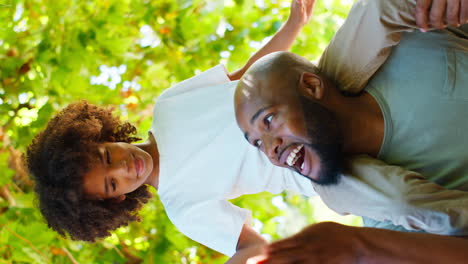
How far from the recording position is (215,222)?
161 centimetres

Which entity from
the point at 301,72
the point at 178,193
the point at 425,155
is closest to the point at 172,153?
the point at 178,193

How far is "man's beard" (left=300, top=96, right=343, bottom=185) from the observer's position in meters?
1.26

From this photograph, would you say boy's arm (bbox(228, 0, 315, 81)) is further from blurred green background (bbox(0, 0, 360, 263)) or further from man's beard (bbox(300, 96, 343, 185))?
man's beard (bbox(300, 96, 343, 185))

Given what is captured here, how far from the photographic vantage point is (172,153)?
1.75m

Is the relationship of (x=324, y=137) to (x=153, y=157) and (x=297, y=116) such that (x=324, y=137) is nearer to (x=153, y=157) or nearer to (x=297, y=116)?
(x=297, y=116)

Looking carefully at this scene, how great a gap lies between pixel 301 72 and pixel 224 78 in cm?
50

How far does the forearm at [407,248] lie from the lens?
84 centimetres

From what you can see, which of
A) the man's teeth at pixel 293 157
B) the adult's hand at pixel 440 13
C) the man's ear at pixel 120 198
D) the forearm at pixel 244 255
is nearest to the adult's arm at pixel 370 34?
the adult's hand at pixel 440 13

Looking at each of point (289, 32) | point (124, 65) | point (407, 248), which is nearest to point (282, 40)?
point (289, 32)

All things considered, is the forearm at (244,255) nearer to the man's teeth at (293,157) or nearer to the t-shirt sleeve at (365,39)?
the man's teeth at (293,157)

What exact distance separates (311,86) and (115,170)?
0.77m

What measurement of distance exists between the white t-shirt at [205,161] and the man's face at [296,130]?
0.39 metres

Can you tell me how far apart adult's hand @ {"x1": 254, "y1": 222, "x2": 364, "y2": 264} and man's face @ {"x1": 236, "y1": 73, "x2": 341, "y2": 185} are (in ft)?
1.49

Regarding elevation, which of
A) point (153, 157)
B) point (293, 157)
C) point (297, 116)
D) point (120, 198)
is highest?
point (297, 116)
